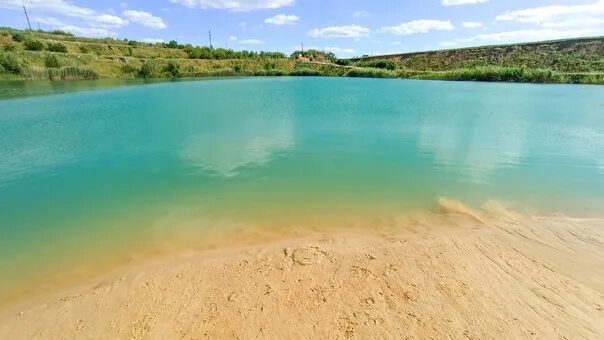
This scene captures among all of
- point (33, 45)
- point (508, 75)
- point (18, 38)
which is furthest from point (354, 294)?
point (18, 38)

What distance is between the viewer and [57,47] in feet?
204

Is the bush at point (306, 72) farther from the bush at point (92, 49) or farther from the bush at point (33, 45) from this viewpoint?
the bush at point (33, 45)

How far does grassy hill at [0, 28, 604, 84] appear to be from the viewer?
51.3 meters

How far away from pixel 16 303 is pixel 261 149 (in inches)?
415

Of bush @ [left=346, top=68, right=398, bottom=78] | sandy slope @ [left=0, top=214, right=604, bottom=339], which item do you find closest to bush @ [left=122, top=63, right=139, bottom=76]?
bush @ [left=346, top=68, right=398, bottom=78]

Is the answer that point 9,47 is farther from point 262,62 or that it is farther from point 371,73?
point 371,73

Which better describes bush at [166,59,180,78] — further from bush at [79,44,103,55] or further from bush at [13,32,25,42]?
bush at [13,32,25,42]

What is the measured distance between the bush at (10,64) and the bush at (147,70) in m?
19.2

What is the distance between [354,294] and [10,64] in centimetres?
6412

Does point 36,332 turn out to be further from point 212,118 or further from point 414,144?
point 212,118

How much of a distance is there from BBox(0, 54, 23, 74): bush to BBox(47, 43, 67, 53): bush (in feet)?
44.3

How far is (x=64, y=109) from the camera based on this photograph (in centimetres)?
2623

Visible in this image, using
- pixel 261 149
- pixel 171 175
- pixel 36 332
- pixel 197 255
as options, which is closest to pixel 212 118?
pixel 261 149

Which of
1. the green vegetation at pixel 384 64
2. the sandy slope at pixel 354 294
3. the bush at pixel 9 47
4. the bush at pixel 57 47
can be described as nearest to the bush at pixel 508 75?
the green vegetation at pixel 384 64
